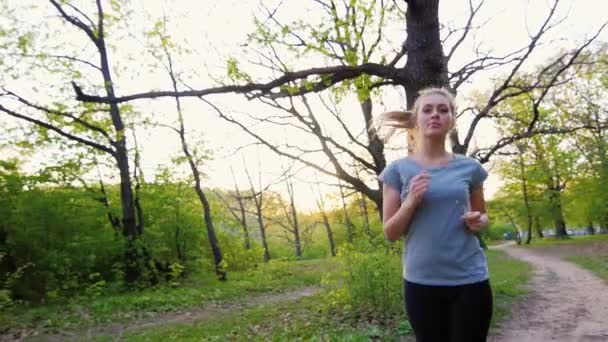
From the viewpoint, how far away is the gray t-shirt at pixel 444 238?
6.32ft

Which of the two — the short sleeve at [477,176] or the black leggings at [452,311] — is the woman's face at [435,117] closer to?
the short sleeve at [477,176]

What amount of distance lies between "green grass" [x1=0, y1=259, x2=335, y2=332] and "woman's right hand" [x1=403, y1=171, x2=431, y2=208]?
8.61 metres

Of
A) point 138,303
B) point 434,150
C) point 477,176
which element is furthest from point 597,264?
point 434,150

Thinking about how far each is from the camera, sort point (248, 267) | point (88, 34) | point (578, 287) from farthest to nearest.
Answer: point (248, 267), point (88, 34), point (578, 287)

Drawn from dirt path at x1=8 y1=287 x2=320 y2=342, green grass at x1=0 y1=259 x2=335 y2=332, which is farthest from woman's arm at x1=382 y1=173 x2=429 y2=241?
green grass at x1=0 y1=259 x2=335 y2=332

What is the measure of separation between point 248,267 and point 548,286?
1191cm

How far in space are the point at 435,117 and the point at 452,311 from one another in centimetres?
93

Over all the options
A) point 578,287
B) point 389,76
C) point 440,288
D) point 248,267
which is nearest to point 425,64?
point 389,76

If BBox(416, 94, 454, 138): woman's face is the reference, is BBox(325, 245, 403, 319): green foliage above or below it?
below

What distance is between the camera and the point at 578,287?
9.95 m

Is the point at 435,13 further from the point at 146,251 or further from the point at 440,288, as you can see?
the point at 146,251

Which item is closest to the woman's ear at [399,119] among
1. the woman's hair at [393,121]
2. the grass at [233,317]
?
the woman's hair at [393,121]

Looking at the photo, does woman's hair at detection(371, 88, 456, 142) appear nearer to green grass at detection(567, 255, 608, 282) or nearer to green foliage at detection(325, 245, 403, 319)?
green foliage at detection(325, 245, 403, 319)

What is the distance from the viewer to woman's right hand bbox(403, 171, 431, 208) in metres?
1.88
